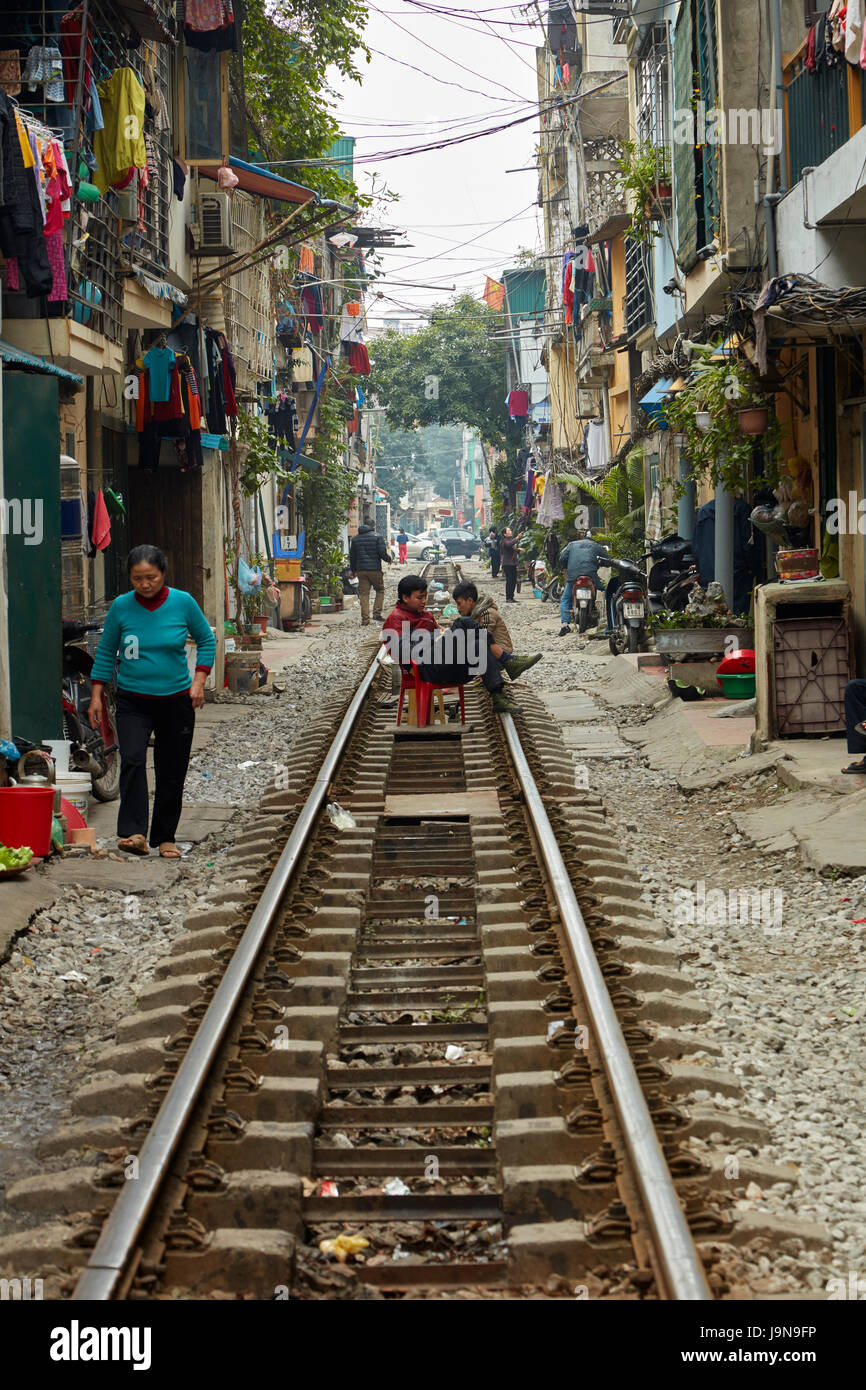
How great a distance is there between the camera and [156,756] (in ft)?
29.3

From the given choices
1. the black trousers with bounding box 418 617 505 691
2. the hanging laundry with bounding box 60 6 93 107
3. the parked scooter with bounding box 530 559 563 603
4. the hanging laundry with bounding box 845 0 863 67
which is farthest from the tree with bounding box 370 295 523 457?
the hanging laundry with bounding box 845 0 863 67

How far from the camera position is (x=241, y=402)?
22188 millimetres

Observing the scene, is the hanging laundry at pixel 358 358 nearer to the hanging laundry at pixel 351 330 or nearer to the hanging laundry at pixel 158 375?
the hanging laundry at pixel 351 330

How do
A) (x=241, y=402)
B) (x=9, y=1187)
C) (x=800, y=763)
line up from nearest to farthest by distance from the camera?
(x=9, y=1187) → (x=800, y=763) → (x=241, y=402)

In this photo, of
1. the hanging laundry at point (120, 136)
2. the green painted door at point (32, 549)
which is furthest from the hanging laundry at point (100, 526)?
the green painted door at point (32, 549)

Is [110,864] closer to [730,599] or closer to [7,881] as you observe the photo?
[7,881]

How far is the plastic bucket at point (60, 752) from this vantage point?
9812 mm

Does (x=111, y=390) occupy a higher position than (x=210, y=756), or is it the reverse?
(x=111, y=390)

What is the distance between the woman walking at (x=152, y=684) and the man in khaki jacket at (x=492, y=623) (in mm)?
3374

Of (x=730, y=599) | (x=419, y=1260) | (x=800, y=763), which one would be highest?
(x=730, y=599)

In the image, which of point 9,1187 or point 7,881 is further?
point 7,881

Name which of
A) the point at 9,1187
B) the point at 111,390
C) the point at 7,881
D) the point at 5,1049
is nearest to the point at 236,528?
the point at 111,390

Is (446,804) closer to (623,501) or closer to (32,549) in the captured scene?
(32,549)

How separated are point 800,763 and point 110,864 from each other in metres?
4.69
